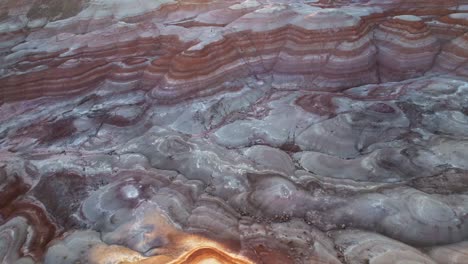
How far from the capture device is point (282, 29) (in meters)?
4.84

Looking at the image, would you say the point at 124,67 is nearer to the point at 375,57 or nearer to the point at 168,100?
the point at 168,100

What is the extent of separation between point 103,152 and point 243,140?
58.1 inches

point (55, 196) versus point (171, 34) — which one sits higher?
point (171, 34)

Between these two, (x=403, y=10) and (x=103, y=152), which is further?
(x=403, y=10)

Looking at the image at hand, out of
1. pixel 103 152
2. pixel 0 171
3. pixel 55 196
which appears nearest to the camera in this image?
pixel 55 196

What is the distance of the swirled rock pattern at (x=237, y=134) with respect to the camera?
2.73 meters

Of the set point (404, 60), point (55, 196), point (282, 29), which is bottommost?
point (55, 196)

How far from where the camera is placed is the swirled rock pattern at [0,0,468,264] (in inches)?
107

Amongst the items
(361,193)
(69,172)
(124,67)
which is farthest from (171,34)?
(361,193)

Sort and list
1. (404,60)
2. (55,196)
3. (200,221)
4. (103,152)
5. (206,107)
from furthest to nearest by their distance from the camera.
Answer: (404,60) < (206,107) < (103,152) < (55,196) < (200,221)

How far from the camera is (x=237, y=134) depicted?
383 cm

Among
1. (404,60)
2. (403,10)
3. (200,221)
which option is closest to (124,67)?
(200,221)

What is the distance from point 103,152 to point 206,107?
1255 mm

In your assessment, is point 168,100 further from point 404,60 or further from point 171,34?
point 404,60
